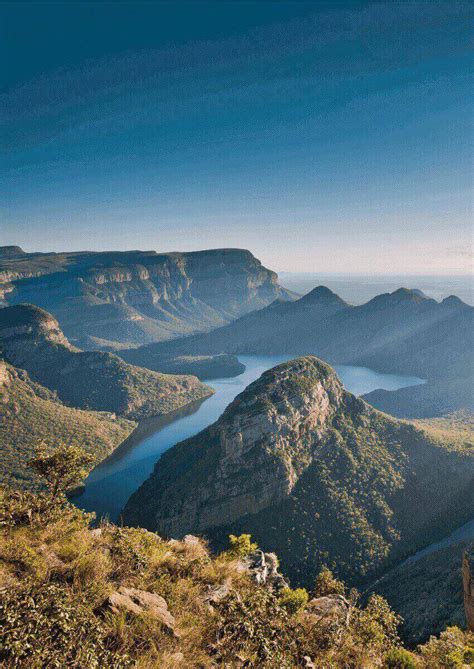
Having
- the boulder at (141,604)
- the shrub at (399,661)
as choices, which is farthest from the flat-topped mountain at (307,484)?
the boulder at (141,604)

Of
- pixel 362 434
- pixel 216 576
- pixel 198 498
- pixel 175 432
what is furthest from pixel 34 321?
pixel 216 576

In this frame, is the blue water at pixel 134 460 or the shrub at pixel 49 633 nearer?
the shrub at pixel 49 633

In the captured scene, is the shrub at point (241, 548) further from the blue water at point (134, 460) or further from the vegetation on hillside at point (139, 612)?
the blue water at point (134, 460)

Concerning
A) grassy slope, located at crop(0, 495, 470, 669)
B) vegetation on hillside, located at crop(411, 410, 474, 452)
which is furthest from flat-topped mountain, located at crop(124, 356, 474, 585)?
grassy slope, located at crop(0, 495, 470, 669)

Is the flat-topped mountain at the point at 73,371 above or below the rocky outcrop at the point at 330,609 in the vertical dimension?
below

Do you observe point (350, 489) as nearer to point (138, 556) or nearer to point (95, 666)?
point (138, 556)

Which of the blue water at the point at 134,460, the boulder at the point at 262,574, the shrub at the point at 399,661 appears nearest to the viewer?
the shrub at the point at 399,661

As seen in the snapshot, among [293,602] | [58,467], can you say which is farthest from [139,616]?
[58,467]
